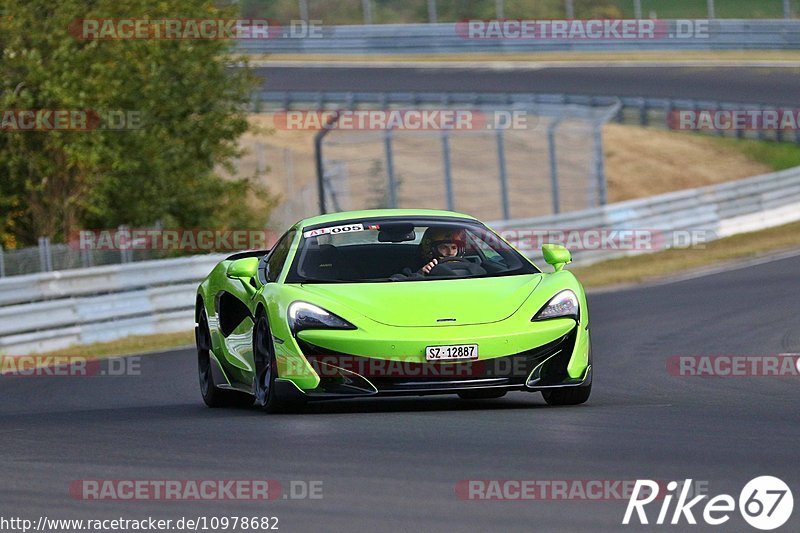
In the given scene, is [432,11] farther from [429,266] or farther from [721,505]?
[721,505]

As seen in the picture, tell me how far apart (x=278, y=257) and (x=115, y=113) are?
1424cm

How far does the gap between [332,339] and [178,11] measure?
18769 mm

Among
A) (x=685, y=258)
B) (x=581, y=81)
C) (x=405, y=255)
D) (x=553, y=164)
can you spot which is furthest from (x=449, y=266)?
(x=581, y=81)

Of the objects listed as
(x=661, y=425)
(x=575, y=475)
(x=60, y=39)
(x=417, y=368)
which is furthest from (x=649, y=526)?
(x=60, y=39)

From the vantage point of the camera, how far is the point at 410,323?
9562mm

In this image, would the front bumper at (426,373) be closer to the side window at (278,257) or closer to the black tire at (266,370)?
the black tire at (266,370)

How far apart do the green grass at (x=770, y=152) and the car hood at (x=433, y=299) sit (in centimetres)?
3065

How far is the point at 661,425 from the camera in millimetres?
8758

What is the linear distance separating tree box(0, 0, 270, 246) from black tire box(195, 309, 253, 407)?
11667mm

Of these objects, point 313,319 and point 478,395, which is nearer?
point 313,319

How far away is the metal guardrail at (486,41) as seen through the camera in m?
46.6

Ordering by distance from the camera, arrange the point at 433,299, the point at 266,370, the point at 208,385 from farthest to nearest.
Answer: the point at 208,385, the point at 266,370, the point at 433,299

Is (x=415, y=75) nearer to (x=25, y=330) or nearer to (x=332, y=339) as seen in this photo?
(x=25, y=330)

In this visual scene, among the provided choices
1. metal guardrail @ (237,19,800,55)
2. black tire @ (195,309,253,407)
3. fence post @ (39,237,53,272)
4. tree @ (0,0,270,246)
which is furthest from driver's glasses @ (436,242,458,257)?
metal guardrail @ (237,19,800,55)
